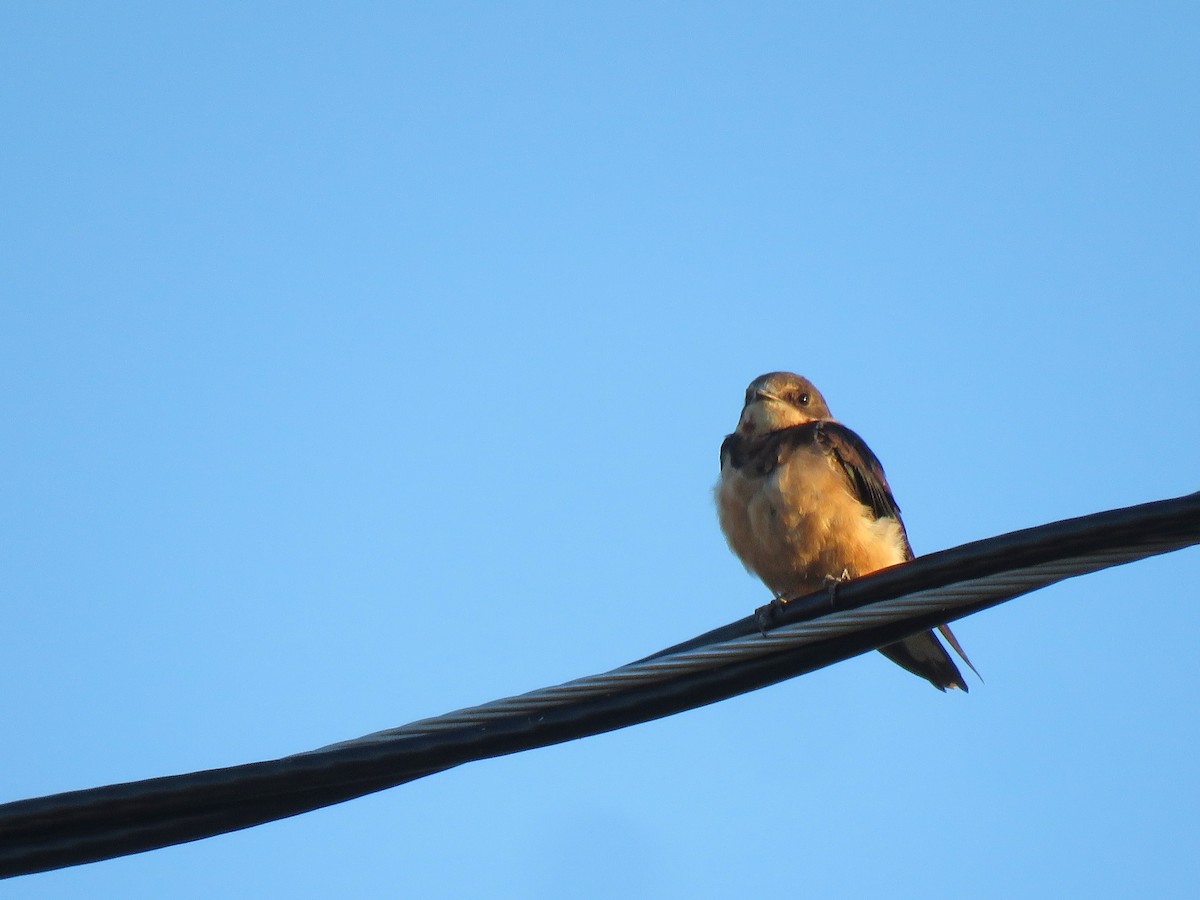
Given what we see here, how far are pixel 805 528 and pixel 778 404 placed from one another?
1498 millimetres

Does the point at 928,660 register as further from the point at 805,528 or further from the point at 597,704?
the point at 597,704

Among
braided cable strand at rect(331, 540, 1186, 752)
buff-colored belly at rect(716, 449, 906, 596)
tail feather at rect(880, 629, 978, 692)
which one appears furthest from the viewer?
tail feather at rect(880, 629, 978, 692)

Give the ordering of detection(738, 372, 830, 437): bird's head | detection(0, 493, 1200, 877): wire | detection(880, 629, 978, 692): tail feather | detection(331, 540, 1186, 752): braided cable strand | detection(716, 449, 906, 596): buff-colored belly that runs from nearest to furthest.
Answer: detection(0, 493, 1200, 877): wire < detection(331, 540, 1186, 752): braided cable strand < detection(716, 449, 906, 596): buff-colored belly < detection(880, 629, 978, 692): tail feather < detection(738, 372, 830, 437): bird's head

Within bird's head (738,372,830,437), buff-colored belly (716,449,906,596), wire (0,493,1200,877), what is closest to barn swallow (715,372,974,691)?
buff-colored belly (716,449,906,596)

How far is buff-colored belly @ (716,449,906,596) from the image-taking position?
6777 mm

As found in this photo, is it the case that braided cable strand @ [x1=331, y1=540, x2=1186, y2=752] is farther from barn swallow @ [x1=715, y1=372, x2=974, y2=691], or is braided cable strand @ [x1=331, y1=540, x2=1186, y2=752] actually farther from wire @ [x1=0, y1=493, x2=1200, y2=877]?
barn swallow @ [x1=715, y1=372, x2=974, y2=691]

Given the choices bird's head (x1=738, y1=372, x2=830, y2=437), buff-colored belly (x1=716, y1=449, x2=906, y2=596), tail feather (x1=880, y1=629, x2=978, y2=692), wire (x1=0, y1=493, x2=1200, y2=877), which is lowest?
wire (x1=0, y1=493, x2=1200, y2=877)

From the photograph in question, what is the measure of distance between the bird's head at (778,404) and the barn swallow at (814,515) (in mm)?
290

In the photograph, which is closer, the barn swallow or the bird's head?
the barn swallow

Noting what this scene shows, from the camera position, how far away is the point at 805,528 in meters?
6.77

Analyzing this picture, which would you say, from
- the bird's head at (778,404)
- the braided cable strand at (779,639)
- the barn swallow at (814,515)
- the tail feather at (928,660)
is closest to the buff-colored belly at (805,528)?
the barn swallow at (814,515)

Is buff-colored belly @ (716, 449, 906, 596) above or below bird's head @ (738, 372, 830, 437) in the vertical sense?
below

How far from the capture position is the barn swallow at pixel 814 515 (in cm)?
679

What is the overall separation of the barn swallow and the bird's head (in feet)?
0.95
